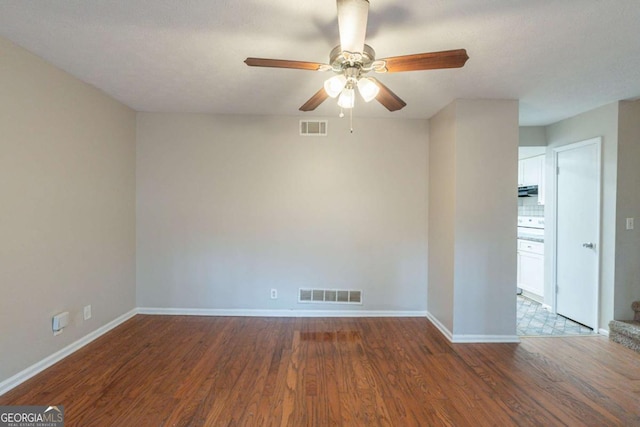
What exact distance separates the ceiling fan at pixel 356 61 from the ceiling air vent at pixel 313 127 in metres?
1.66

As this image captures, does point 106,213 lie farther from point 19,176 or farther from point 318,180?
point 318,180

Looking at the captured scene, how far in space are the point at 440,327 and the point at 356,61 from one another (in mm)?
2842

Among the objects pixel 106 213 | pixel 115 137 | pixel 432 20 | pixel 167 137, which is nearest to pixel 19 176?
pixel 106 213

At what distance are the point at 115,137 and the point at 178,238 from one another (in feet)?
4.22

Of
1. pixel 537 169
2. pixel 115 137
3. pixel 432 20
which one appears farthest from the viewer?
pixel 537 169

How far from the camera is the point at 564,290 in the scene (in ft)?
11.6

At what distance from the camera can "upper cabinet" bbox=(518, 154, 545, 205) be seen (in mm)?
4293

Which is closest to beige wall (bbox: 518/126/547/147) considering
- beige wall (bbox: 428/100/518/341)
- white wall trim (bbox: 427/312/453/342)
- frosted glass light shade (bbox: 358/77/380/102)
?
beige wall (bbox: 428/100/518/341)

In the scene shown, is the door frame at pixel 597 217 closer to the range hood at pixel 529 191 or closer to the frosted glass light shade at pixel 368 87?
the range hood at pixel 529 191

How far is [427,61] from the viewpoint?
1.52 meters

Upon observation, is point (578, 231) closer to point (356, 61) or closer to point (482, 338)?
point (482, 338)

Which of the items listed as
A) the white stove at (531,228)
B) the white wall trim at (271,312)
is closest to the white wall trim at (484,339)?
the white wall trim at (271,312)

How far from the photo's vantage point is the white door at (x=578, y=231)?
3.12m

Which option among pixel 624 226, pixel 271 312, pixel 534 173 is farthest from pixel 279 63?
pixel 534 173
